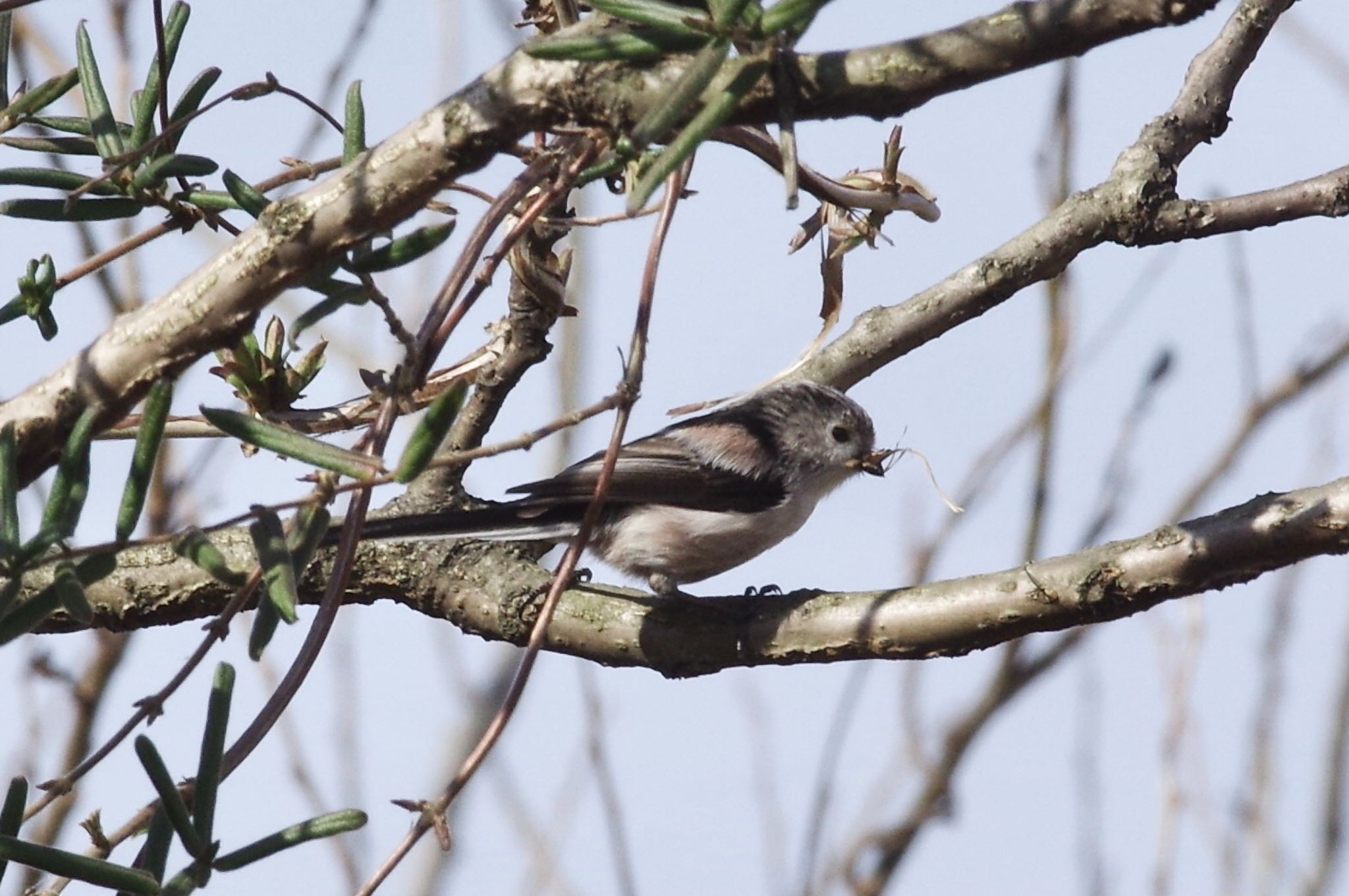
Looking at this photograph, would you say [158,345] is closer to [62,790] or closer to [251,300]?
[251,300]

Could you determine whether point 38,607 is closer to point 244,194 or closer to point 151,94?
point 244,194

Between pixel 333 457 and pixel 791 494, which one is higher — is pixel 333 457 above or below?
below

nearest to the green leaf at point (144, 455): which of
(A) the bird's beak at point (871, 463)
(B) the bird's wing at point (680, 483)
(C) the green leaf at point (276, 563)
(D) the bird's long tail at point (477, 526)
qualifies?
(C) the green leaf at point (276, 563)

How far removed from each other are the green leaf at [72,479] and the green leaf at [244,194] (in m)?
0.35

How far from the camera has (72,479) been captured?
144cm

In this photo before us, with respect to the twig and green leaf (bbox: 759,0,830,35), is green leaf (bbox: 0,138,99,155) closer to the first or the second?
the twig

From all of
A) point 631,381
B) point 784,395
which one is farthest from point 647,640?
point 784,395

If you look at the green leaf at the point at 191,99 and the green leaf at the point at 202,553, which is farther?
the green leaf at the point at 191,99

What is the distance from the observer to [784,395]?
400cm

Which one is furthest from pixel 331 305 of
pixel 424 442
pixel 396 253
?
pixel 424 442

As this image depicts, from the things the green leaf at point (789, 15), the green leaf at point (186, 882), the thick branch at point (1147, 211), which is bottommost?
the green leaf at point (186, 882)

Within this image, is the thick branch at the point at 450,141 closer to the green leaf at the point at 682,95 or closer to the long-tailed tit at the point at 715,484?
the green leaf at the point at 682,95

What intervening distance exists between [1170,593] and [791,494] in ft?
6.52

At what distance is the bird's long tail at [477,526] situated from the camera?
8.32 feet
